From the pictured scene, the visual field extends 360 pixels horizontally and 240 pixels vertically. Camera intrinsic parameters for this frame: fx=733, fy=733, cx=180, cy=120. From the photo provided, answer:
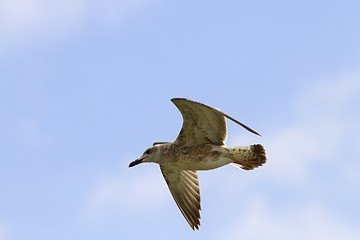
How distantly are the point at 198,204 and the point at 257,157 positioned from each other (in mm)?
2011

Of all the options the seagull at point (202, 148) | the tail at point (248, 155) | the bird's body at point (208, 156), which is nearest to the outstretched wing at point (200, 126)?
the seagull at point (202, 148)

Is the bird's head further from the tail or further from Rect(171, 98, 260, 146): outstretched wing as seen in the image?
the tail

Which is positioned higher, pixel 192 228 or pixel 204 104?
pixel 204 104

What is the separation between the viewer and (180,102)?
38.7 ft

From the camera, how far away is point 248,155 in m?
12.5

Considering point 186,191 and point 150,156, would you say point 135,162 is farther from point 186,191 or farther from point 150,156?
point 186,191

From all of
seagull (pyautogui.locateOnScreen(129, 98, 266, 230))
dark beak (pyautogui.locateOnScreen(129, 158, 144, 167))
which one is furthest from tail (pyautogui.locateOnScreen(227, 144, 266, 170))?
dark beak (pyautogui.locateOnScreen(129, 158, 144, 167))

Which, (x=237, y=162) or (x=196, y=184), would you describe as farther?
(x=196, y=184)

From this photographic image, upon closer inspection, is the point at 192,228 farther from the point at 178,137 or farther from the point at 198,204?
the point at 178,137

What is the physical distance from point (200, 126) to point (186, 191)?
208cm

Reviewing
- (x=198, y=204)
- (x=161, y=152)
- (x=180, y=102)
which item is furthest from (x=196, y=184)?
(x=180, y=102)

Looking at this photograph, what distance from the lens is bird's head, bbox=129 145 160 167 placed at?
1327 centimetres

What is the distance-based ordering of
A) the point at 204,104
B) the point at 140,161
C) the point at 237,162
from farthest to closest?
the point at 140,161 → the point at 237,162 → the point at 204,104

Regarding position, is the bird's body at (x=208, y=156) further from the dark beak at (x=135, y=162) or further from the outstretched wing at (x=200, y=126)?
the dark beak at (x=135, y=162)
